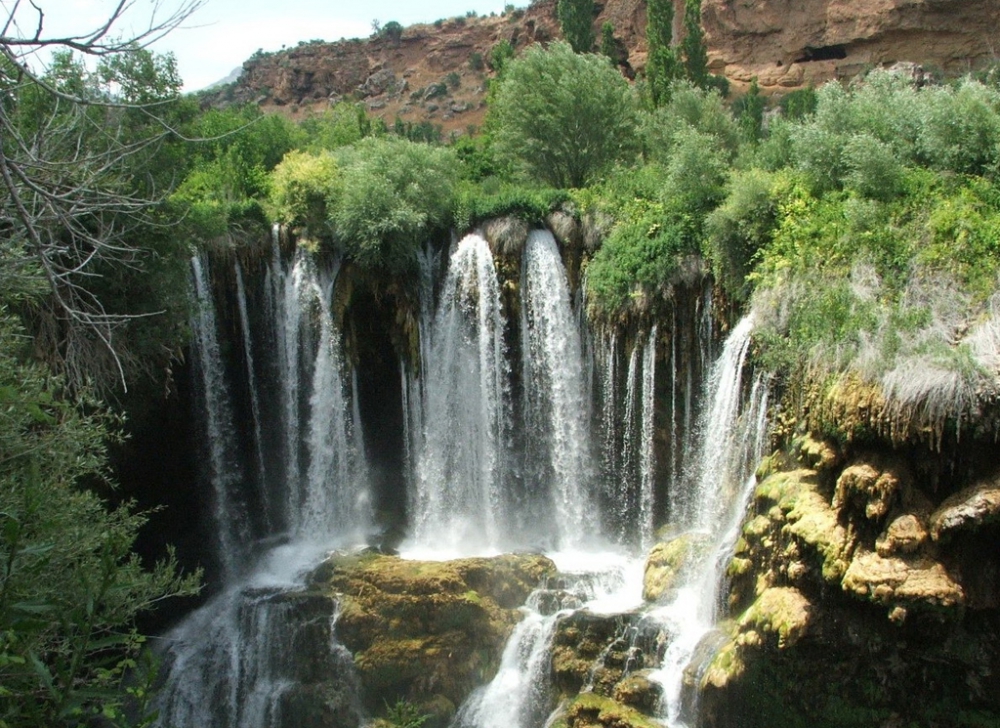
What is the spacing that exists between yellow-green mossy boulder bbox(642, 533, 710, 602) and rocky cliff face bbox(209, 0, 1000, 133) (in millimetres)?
29210

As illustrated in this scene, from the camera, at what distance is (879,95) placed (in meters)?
12.9

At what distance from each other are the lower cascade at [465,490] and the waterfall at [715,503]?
3 centimetres

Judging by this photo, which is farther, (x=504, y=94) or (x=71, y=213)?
(x=504, y=94)

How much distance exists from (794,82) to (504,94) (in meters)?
21.4

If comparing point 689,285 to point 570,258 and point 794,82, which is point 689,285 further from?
point 794,82

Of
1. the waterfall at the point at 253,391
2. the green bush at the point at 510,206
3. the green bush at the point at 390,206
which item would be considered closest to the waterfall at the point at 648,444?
the green bush at the point at 510,206

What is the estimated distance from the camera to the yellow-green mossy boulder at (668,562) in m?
11.0

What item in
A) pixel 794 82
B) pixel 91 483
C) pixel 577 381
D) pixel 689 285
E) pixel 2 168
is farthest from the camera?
pixel 794 82

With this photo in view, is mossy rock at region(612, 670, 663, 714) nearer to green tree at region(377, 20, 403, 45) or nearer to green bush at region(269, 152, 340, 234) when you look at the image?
green bush at region(269, 152, 340, 234)

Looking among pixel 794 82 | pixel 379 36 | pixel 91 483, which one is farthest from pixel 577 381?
pixel 379 36

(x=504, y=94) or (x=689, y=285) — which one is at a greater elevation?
(x=504, y=94)

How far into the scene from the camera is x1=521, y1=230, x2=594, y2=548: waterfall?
13980mm

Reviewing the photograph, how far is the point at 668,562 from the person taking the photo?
37.0ft

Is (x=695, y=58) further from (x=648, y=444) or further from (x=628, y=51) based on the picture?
(x=648, y=444)
